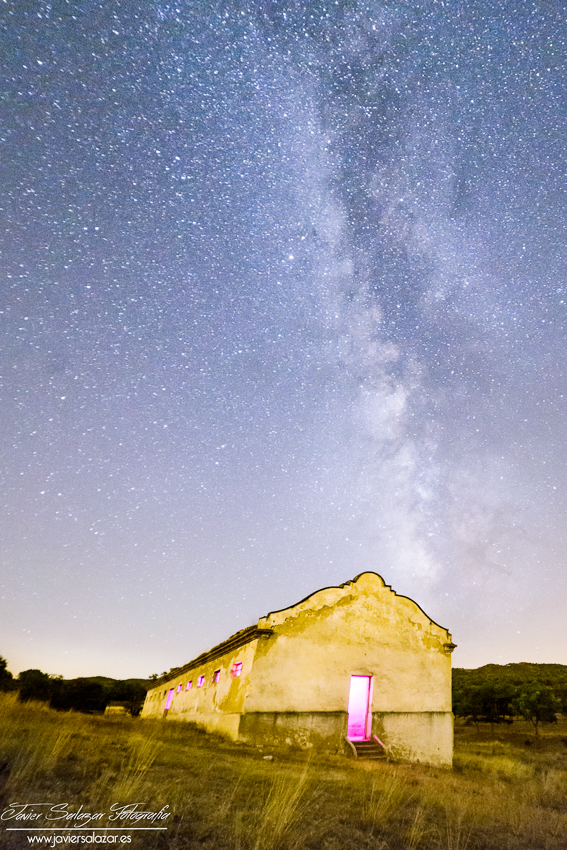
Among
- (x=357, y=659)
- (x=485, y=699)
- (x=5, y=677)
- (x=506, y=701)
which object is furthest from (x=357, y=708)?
(x=5, y=677)

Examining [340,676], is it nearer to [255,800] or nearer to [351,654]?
[351,654]

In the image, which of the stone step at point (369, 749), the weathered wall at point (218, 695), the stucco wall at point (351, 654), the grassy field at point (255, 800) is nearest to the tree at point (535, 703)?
the stucco wall at point (351, 654)

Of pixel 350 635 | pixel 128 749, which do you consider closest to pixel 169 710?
pixel 350 635

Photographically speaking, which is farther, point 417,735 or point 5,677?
point 5,677

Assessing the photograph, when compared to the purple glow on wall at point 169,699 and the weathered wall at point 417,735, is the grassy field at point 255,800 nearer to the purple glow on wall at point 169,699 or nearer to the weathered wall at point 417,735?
the weathered wall at point 417,735

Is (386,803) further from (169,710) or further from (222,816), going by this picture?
(169,710)

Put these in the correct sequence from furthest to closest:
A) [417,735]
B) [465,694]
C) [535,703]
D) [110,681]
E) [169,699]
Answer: [110,681]
[465,694]
[535,703]
[169,699]
[417,735]

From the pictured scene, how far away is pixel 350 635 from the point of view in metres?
15.6

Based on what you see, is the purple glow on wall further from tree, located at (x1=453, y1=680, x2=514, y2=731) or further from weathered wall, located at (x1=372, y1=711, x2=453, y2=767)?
tree, located at (x1=453, y1=680, x2=514, y2=731)

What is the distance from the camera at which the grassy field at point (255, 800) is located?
4941mm

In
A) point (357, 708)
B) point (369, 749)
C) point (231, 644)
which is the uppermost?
point (231, 644)

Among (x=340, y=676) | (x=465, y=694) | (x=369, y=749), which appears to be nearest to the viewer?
(x=369, y=749)

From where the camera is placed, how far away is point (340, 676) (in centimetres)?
1491
